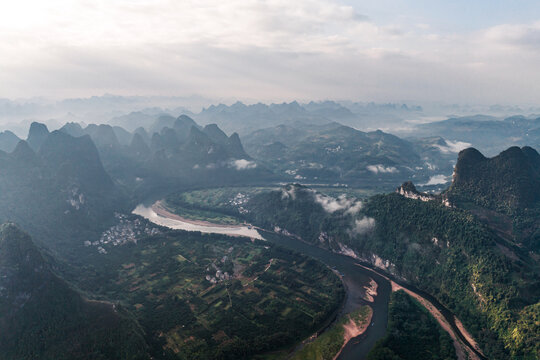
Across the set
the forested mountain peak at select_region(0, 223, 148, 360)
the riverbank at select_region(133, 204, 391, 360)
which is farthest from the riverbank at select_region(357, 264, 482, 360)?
the forested mountain peak at select_region(0, 223, 148, 360)

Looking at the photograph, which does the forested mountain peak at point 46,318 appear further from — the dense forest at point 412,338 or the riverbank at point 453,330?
the riverbank at point 453,330

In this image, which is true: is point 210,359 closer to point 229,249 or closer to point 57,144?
point 229,249

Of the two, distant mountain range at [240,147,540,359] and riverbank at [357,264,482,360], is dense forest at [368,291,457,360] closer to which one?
riverbank at [357,264,482,360]

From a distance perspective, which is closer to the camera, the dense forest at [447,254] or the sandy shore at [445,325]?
the dense forest at [447,254]

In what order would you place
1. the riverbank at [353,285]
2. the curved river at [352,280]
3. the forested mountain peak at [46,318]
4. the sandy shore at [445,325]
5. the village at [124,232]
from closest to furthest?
1. the forested mountain peak at [46,318]
2. the sandy shore at [445,325]
3. the riverbank at [353,285]
4. the curved river at [352,280]
5. the village at [124,232]

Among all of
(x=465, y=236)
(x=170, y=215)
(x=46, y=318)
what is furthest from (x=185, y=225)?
(x=465, y=236)

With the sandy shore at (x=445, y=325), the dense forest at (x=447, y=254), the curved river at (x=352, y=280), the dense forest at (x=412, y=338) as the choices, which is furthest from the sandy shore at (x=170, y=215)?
the dense forest at (x=412, y=338)

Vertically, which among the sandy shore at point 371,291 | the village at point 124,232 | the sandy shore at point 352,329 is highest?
the village at point 124,232

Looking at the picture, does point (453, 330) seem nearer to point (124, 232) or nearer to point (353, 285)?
point (353, 285)
